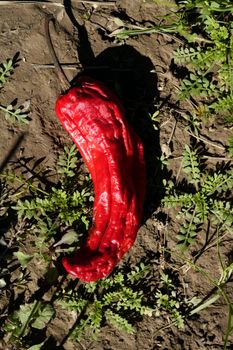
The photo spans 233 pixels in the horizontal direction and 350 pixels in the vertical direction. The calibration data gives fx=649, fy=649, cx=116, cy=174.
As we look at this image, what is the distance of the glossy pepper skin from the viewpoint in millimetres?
6141

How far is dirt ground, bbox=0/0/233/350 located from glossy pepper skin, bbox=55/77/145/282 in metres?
0.41

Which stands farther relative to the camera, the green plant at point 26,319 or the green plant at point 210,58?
the green plant at point 210,58

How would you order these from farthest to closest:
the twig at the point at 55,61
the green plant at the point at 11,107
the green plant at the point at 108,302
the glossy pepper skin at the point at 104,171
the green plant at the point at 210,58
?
the green plant at the point at 210,58 < the green plant at the point at 11,107 < the green plant at the point at 108,302 < the twig at the point at 55,61 < the glossy pepper skin at the point at 104,171

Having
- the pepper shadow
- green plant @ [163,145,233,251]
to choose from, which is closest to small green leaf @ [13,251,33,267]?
the pepper shadow

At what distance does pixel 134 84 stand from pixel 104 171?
44.9 inches

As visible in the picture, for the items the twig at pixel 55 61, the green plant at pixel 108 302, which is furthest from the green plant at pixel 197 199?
the twig at pixel 55 61

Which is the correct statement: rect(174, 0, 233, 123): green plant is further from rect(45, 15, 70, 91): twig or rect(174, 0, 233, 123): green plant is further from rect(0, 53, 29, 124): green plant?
rect(0, 53, 29, 124): green plant

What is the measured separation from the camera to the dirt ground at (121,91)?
6613mm

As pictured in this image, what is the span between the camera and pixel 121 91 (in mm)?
6707

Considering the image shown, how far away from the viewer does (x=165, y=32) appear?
6.87 meters

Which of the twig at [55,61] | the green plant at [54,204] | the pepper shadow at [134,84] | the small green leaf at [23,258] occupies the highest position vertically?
the twig at [55,61]

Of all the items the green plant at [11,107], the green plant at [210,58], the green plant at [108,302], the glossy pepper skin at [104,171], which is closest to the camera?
the glossy pepper skin at [104,171]

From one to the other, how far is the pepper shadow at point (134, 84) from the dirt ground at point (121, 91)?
10 mm

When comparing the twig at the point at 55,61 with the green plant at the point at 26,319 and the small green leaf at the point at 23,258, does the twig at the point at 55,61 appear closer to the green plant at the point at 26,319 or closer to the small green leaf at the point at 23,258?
the small green leaf at the point at 23,258
